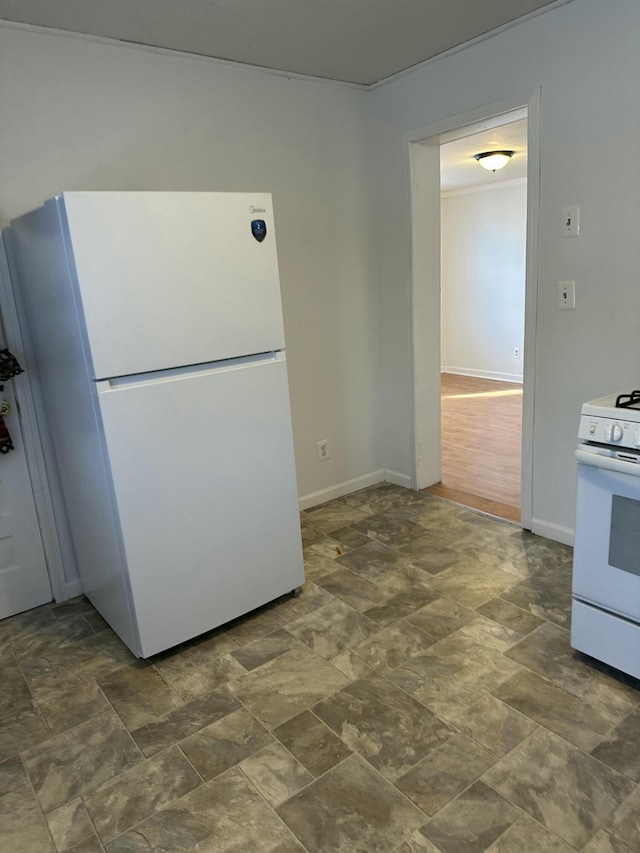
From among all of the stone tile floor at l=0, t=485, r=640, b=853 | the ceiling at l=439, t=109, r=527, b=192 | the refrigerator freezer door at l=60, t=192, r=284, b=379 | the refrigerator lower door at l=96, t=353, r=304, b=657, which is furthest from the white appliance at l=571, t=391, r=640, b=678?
the ceiling at l=439, t=109, r=527, b=192

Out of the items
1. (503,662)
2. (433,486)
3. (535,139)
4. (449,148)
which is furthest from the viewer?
(449,148)

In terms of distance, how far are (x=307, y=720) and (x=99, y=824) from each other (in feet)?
2.07

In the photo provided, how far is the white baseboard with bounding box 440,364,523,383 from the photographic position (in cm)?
706

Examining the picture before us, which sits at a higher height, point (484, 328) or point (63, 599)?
point (484, 328)

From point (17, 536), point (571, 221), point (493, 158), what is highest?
point (493, 158)

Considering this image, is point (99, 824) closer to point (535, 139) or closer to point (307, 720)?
point (307, 720)

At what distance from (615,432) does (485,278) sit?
5.83 metres

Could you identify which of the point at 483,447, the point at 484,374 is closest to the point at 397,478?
the point at 483,447

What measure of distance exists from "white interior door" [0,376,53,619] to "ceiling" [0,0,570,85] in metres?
1.42

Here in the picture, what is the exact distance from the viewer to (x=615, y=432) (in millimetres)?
1779

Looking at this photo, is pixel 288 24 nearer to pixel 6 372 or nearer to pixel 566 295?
pixel 566 295

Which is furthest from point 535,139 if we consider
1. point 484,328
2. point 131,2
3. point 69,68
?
point 484,328

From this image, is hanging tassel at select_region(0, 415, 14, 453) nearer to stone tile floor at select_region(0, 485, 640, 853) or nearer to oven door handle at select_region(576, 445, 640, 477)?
stone tile floor at select_region(0, 485, 640, 853)

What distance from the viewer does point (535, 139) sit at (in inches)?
102
